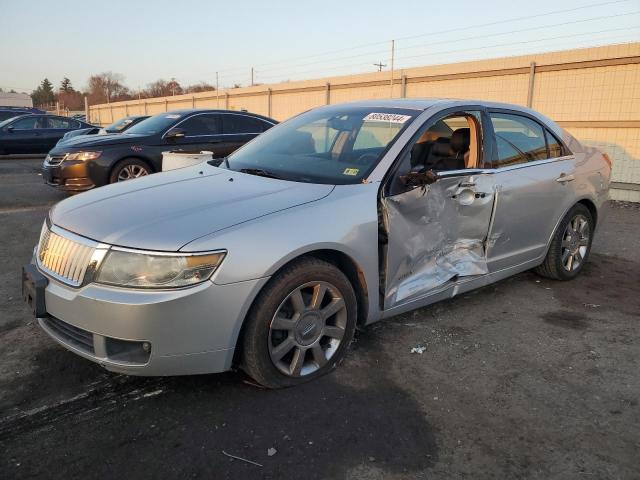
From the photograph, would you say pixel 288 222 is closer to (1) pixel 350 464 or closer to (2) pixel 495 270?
(1) pixel 350 464

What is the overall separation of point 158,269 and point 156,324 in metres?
0.26

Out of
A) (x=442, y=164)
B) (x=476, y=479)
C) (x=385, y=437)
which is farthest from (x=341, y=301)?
(x=442, y=164)

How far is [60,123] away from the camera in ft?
55.1

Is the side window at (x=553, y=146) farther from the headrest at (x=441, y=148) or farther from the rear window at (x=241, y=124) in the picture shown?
the rear window at (x=241, y=124)

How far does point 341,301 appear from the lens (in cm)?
307

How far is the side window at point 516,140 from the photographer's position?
13.7ft

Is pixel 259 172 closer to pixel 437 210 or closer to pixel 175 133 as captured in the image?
pixel 437 210

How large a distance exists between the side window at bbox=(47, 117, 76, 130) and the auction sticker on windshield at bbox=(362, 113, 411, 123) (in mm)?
15790

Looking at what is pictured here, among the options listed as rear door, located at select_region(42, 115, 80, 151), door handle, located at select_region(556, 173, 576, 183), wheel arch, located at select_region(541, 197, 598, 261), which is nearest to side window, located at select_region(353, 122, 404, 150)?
door handle, located at select_region(556, 173, 576, 183)

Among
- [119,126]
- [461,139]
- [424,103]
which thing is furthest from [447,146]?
[119,126]

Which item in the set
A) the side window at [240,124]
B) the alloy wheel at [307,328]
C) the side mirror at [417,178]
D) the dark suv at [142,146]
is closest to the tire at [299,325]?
the alloy wheel at [307,328]

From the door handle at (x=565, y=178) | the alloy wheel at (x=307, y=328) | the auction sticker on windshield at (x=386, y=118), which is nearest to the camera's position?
the alloy wheel at (x=307, y=328)

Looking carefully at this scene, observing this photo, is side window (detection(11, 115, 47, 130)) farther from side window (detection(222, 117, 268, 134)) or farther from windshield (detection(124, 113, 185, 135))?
side window (detection(222, 117, 268, 134))

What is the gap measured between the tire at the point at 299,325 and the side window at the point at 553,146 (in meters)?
2.73
